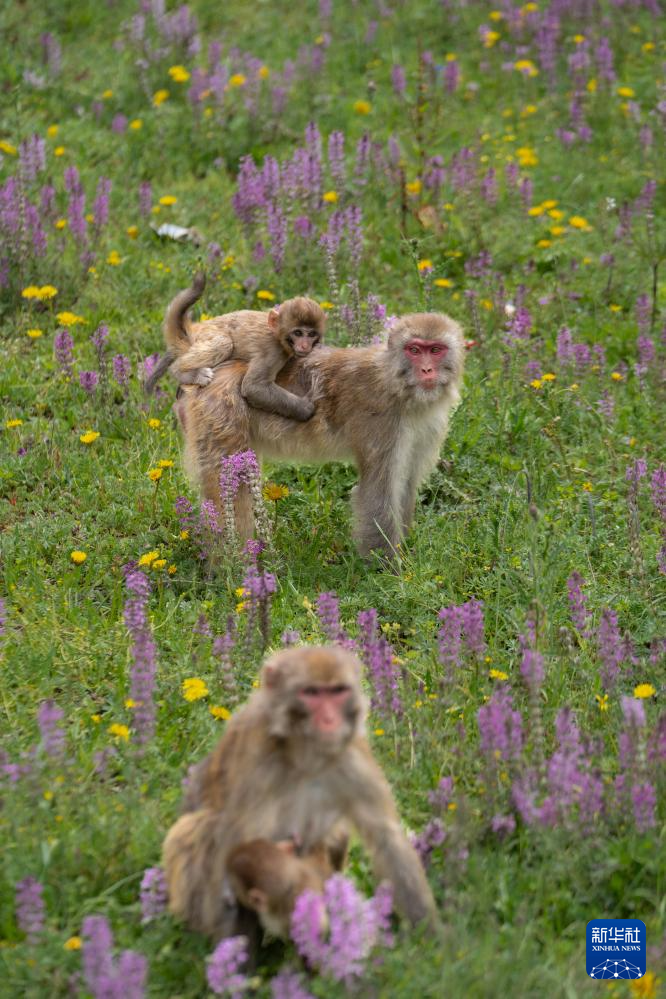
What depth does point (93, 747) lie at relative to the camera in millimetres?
5676

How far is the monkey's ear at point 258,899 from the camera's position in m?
4.15

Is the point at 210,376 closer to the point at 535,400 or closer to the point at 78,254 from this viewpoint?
the point at 535,400

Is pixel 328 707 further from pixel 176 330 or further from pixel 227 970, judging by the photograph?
pixel 176 330

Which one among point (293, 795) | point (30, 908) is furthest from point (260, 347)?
point (30, 908)

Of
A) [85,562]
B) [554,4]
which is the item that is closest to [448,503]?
[85,562]

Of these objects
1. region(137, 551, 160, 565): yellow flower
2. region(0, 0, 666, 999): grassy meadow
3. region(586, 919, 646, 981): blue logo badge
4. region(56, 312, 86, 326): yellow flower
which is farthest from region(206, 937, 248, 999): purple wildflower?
region(56, 312, 86, 326): yellow flower

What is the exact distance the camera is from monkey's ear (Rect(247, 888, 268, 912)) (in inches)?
163

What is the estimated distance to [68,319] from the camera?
9445 millimetres

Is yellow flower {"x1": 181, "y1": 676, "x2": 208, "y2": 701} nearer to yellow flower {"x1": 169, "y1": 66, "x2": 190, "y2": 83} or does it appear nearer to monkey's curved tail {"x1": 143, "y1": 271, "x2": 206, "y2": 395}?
monkey's curved tail {"x1": 143, "y1": 271, "x2": 206, "y2": 395}

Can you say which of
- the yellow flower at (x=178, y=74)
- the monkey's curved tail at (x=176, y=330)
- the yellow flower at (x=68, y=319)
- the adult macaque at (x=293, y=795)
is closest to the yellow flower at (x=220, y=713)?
the adult macaque at (x=293, y=795)

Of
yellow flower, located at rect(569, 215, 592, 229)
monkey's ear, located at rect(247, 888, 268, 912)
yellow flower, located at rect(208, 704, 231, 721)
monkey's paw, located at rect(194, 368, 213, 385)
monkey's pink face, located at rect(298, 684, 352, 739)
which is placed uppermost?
yellow flower, located at rect(569, 215, 592, 229)

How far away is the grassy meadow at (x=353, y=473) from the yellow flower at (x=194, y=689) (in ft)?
0.06

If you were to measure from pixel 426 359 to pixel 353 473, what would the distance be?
141 centimetres

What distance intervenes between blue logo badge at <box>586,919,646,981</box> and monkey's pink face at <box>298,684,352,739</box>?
1289 mm
